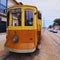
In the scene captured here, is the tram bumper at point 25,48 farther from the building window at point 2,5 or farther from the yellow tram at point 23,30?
the building window at point 2,5

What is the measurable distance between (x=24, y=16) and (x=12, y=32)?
121cm

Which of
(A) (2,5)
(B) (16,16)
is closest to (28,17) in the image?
(B) (16,16)

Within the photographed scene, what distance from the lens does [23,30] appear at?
436 inches

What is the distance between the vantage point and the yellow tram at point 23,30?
35.8 feet

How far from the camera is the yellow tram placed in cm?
1090

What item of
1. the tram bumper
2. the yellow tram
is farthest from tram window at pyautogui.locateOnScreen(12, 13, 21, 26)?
the tram bumper

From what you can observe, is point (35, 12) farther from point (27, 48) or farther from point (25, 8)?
point (27, 48)

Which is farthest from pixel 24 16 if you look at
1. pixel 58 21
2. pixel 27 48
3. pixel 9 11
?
pixel 58 21

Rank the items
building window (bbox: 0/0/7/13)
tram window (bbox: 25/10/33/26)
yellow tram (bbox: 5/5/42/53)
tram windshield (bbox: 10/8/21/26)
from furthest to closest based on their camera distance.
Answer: building window (bbox: 0/0/7/13)
tram windshield (bbox: 10/8/21/26)
tram window (bbox: 25/10/33/26)
yellow tram (bbox: 5/5/42/53)

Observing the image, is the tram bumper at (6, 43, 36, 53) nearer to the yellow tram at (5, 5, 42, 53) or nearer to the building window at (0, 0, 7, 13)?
the yellow tram at (5, 5, 42, 53)

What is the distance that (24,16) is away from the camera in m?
11.3

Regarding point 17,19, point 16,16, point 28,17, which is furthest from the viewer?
point 16,16

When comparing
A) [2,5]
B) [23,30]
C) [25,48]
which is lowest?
[25,48]

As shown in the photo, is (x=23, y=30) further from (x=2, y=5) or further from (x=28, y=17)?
(x=2, y=5)
